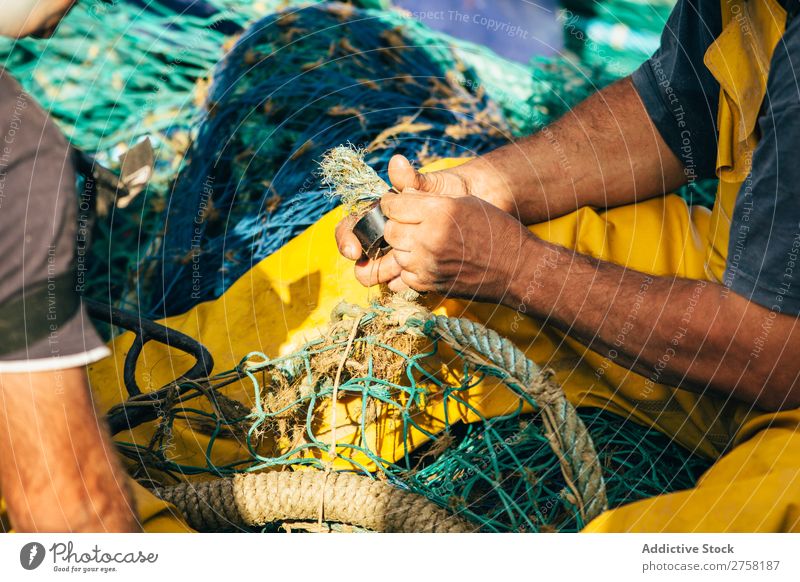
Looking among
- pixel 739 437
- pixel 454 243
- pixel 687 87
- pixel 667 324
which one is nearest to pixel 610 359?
pixel 667 324

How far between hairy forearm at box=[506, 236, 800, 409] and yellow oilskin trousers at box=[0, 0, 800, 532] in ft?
0.09

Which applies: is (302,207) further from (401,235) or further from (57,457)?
(57,457)

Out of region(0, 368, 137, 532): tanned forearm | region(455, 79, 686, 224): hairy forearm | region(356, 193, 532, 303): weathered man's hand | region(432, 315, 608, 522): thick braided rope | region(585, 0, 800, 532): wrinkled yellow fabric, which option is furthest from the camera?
region(455, 79, 686, 224): hairy forearm

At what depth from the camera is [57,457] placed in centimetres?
114

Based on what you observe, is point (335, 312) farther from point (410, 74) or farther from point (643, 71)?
point (410, 74)

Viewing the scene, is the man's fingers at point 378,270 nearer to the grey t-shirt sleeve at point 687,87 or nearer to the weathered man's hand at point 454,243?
the weathered man's hand at point 454,243

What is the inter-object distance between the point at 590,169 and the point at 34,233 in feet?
3.82

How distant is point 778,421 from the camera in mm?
1379

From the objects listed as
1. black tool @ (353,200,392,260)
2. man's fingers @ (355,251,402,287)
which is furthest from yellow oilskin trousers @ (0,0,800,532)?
black tool @ (353,200,392,260)

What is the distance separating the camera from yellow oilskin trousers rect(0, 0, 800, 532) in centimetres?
128

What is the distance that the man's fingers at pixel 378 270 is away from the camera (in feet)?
5.54
